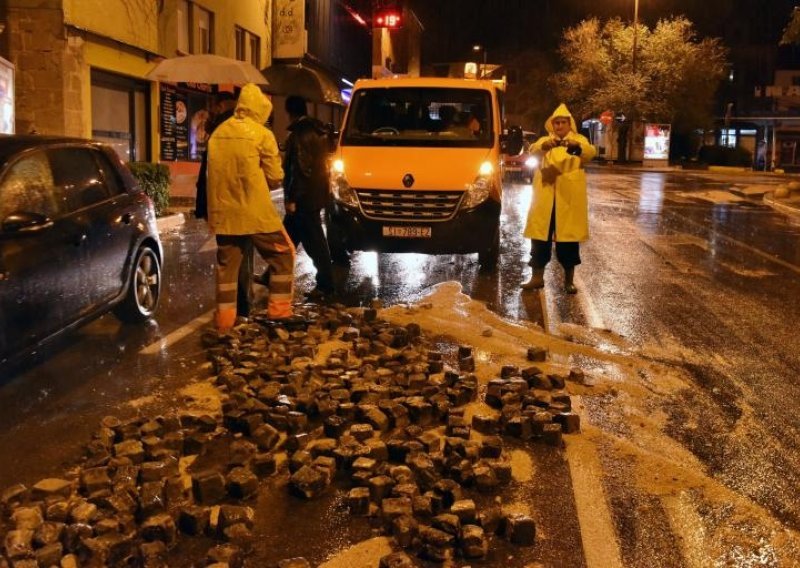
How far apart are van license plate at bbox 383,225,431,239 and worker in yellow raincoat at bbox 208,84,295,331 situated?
2.61 m

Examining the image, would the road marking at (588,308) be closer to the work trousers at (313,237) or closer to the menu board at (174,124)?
the work trousers at (313,237)

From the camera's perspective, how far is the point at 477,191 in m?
9.81

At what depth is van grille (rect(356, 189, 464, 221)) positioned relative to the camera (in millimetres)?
9797

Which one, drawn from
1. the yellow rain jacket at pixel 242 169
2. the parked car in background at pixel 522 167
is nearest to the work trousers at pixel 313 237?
the yellow rain jacket at pixel 242 169

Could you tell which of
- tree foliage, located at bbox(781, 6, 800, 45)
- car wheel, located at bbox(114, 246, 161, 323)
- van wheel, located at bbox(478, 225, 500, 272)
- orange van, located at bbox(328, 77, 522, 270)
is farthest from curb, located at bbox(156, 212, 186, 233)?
tree foliage, located at bbox(781, 6, 800, 45)

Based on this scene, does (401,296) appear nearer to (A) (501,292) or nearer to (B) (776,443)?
(A) (501,292)

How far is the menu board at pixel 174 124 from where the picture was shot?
2286 cm

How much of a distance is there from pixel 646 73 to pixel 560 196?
51375mm

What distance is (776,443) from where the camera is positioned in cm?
493

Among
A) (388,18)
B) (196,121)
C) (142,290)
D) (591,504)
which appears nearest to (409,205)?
(142,290)

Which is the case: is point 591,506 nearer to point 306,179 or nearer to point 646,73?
point 306,179

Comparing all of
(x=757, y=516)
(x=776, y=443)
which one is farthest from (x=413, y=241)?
(x=757, y=516)

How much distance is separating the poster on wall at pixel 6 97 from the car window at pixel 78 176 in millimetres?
5697

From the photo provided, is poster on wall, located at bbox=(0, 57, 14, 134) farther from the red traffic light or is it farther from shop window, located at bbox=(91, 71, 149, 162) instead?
the red traffic light
